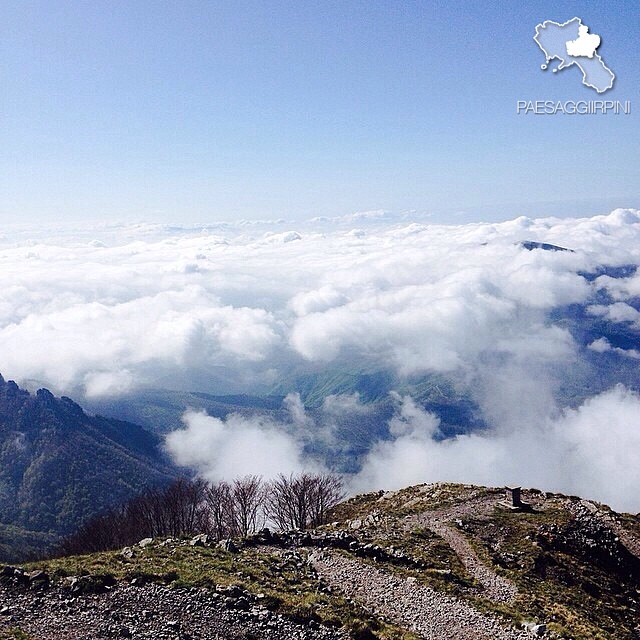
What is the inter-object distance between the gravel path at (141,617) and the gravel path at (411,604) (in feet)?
23.1

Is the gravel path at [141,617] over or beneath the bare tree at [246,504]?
over

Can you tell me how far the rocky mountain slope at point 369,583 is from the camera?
26.6 metres

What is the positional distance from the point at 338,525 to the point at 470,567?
676 inches

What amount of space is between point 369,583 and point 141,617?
56.7 feet

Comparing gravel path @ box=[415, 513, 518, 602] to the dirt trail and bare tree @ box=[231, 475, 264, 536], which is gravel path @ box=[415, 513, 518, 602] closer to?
the dirt trail

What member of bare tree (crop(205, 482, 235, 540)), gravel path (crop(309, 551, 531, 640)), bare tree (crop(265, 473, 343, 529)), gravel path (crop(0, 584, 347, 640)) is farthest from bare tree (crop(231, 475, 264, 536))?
gravel path (crop(0, 584, 347, 640))

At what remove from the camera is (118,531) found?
7050cm

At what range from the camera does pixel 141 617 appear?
26078mm

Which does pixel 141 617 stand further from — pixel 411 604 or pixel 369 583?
pixel 411 604

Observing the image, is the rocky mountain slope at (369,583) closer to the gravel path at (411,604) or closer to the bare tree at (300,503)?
the gravel path at (411,604)

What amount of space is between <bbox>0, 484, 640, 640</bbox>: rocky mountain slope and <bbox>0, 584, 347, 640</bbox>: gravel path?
0.09m

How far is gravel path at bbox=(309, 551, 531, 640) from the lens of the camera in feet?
97.6

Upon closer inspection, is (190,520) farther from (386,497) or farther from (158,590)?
(158,590)

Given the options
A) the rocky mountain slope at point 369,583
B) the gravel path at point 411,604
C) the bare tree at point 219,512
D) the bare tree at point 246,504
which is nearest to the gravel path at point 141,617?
the rocky mountain slope at point 369,583
